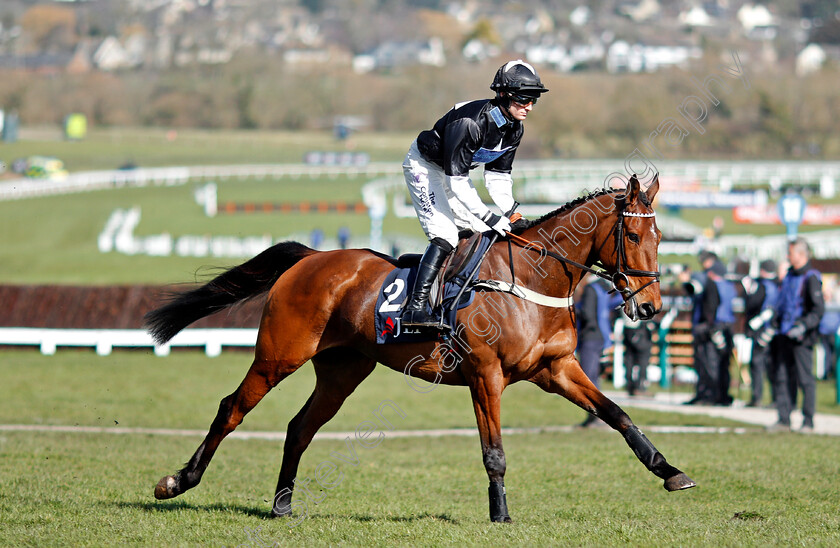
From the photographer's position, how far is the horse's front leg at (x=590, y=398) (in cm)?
621

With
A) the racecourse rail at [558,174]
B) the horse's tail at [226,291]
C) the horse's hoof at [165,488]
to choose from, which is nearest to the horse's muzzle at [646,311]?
the horse's tail at [226,291]

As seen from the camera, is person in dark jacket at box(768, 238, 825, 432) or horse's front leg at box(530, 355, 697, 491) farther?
person in dark jacket at box(768, 238, 825, 432)

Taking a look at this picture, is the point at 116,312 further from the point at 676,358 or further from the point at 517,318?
the point at 517,318

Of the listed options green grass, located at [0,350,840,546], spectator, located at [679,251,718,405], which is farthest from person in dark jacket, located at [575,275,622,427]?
spectator, located at [679,251,718,405]

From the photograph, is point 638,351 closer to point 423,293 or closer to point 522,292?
point 522,292

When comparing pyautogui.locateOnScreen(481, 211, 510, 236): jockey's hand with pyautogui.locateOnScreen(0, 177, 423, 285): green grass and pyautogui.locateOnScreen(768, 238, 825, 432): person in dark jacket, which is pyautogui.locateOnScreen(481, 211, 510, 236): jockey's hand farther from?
pyautogui.locateOnScreen(0, 177, 423, 285): green grass

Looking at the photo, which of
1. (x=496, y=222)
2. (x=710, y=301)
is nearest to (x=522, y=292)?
(x=496, y=222)

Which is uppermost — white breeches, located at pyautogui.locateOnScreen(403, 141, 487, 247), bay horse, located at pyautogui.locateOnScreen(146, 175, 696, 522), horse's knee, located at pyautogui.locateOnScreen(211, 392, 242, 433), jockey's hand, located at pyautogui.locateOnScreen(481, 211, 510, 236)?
white breeches, located at pyautogui.locateOnScreen(403, 141, 487, 247)

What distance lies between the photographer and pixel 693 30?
9056cm

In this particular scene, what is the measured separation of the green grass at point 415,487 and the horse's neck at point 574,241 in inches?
58.9

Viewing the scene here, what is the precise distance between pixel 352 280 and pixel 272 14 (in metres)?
143

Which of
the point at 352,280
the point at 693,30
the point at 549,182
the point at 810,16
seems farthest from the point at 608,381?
the point at 810,16

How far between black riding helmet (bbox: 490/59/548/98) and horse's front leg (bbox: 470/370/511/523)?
1.73m

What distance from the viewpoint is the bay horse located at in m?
6.21
